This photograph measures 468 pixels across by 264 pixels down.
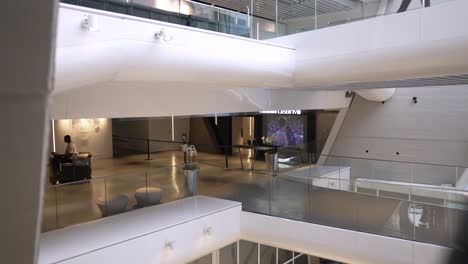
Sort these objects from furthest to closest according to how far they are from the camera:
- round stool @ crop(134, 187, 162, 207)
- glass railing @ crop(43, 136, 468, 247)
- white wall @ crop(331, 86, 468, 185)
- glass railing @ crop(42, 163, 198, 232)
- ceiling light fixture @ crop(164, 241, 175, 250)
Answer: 1. white wall @ crop(331, 86, 468, 185)
2. round stool @ crop(134, 187, 162, 207)
3. ceiling light fixture @ crop(164, 241, 175, 250)
4. glass railing @ crop(43, 136, 468, 247)
5. glass railing @ crop(42, 163, 198, 232)

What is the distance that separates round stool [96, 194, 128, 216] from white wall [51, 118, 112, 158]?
6.29 meters

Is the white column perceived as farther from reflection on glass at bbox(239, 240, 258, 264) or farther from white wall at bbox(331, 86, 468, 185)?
reflection on glass at bbox(239, 240, 258, 264)

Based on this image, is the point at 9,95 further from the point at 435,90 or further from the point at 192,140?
the point at 192,140

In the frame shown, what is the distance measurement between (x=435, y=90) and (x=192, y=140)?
10537 millimetres

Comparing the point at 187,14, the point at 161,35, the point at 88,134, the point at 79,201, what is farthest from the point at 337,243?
the point at 88,134

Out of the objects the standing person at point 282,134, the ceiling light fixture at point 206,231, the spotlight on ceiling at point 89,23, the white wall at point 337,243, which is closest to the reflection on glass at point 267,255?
the white wall at point 337,243

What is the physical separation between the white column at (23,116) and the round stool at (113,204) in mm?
7986

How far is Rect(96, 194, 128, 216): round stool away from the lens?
327 inches

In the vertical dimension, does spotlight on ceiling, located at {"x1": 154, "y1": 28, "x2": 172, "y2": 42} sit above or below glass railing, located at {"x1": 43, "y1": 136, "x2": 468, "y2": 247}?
above

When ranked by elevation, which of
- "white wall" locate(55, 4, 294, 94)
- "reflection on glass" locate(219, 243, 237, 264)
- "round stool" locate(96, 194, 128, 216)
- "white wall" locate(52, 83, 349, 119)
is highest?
"white wall" locate(55, 4, 294, 94)

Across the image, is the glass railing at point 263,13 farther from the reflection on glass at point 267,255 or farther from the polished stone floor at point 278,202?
the reflection on glass at point 267,255

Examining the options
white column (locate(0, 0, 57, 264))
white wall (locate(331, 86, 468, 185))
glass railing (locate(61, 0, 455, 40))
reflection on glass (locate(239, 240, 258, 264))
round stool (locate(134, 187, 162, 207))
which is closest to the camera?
white column (locate(0, 0, 57, 264))

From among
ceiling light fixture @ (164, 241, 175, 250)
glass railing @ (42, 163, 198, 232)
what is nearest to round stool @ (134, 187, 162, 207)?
glass railing @ (42, 163, 198, 232)

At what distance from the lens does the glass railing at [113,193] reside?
7.51 meters
